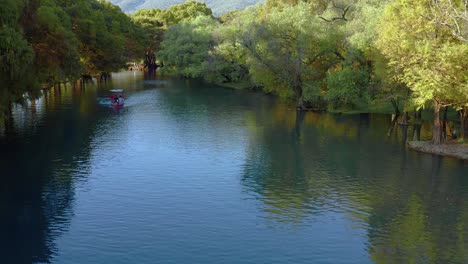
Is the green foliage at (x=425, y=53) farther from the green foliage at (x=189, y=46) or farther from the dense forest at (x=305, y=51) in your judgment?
the green foliage at (x=189, y=46)

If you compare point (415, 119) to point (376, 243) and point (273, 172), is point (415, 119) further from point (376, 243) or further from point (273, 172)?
point (376, 243)

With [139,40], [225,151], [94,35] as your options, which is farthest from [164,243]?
[139,40]

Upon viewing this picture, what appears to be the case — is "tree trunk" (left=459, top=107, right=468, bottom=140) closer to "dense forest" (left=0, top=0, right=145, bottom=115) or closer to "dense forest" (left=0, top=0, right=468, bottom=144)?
"dense forest" (left=0, top=0, right=468, bottom=144)

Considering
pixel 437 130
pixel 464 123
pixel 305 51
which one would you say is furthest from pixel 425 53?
pixel 305 51

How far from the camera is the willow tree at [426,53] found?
48.2 metres

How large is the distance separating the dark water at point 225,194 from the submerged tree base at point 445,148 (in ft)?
5.13

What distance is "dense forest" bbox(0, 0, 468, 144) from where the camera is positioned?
159ft

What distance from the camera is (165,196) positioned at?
3912 centimetres

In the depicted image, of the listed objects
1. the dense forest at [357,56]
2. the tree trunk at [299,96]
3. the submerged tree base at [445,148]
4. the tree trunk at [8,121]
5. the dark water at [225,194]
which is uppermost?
the dense forest at [357,56]

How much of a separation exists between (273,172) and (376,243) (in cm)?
1674

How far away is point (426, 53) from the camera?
49.3 m

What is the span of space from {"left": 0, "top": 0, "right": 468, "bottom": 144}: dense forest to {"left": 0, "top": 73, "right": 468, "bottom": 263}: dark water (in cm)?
631

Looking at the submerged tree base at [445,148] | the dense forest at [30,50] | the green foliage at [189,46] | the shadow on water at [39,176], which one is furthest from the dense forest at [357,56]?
the dense forest at [30,50]

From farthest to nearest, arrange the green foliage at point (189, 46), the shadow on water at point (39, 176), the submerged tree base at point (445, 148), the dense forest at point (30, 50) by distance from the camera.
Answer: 1. the green foliage at point (189, 46)
2. the submerged tree base at point (445, 148)
3. the dense forest at point (30, 50)
4. the shadow on water at point (39, 176)
